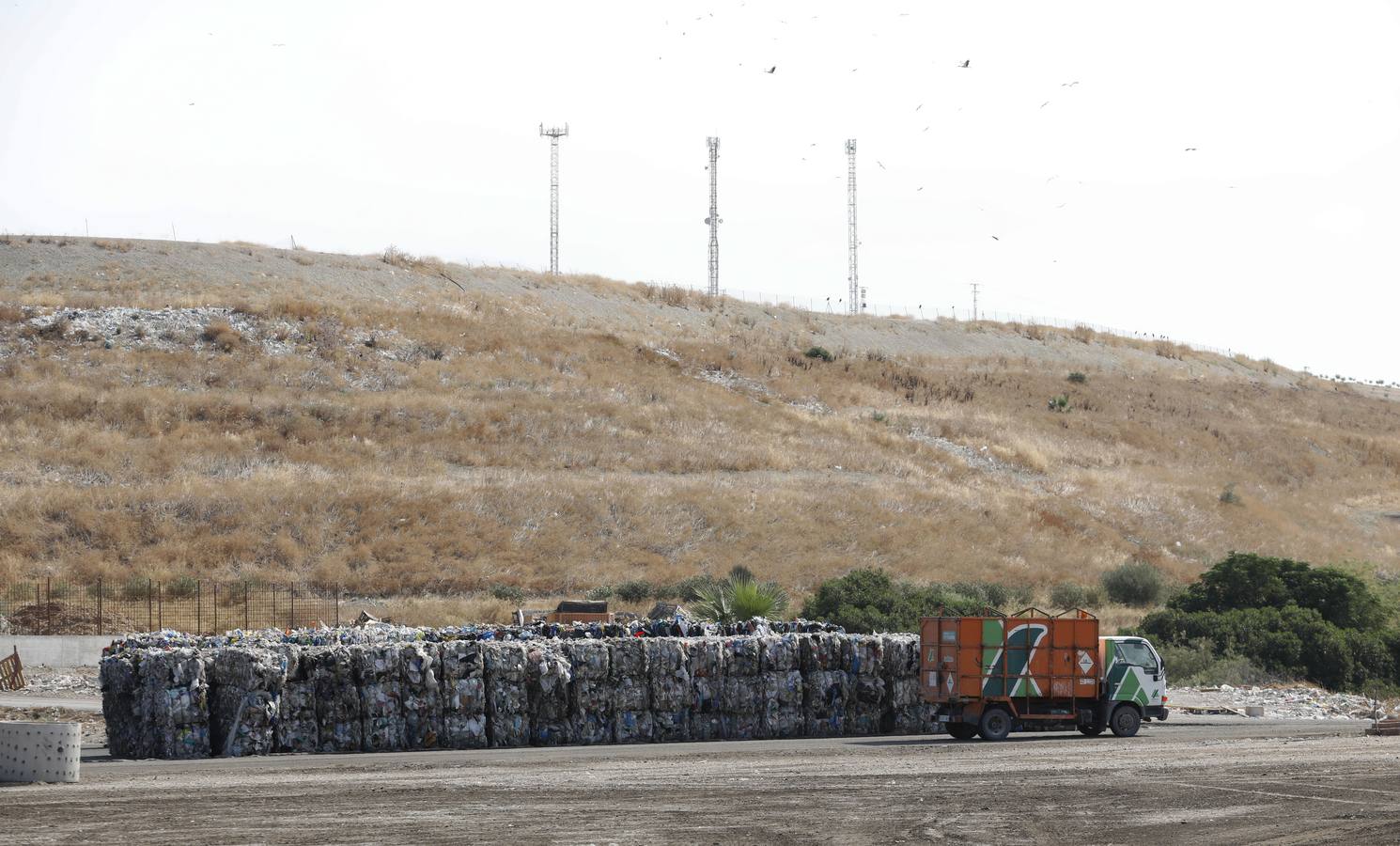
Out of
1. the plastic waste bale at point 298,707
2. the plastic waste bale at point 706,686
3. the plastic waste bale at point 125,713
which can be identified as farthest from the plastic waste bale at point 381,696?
the plastic waste bale at point 706,686

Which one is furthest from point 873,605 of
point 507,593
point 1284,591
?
point 507,593

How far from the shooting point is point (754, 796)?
19500 mm

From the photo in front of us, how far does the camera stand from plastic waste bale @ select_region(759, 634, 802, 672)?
94.5 feet

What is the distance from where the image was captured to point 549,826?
17.2m

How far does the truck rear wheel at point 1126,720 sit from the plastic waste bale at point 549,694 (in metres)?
10.2

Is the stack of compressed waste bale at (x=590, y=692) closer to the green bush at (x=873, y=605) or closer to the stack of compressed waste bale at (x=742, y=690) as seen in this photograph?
the stack of compressed waste bale at (x=742, y=690)

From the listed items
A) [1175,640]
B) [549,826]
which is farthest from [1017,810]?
[1175,640]

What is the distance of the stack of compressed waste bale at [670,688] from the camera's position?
28.1 meters

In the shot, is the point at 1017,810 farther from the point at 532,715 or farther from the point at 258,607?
the point at 258,607

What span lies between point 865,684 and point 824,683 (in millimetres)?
894

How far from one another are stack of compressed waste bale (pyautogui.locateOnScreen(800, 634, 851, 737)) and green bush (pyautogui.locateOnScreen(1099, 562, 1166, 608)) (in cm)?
3243

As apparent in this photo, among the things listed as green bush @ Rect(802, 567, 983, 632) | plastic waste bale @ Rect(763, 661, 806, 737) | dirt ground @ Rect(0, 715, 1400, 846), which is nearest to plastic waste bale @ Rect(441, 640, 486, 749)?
dirt ground @ Rect(0, 715, 1400, 846)

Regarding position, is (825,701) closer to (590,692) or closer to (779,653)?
(779,653)

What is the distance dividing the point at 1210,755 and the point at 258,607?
33555mm
